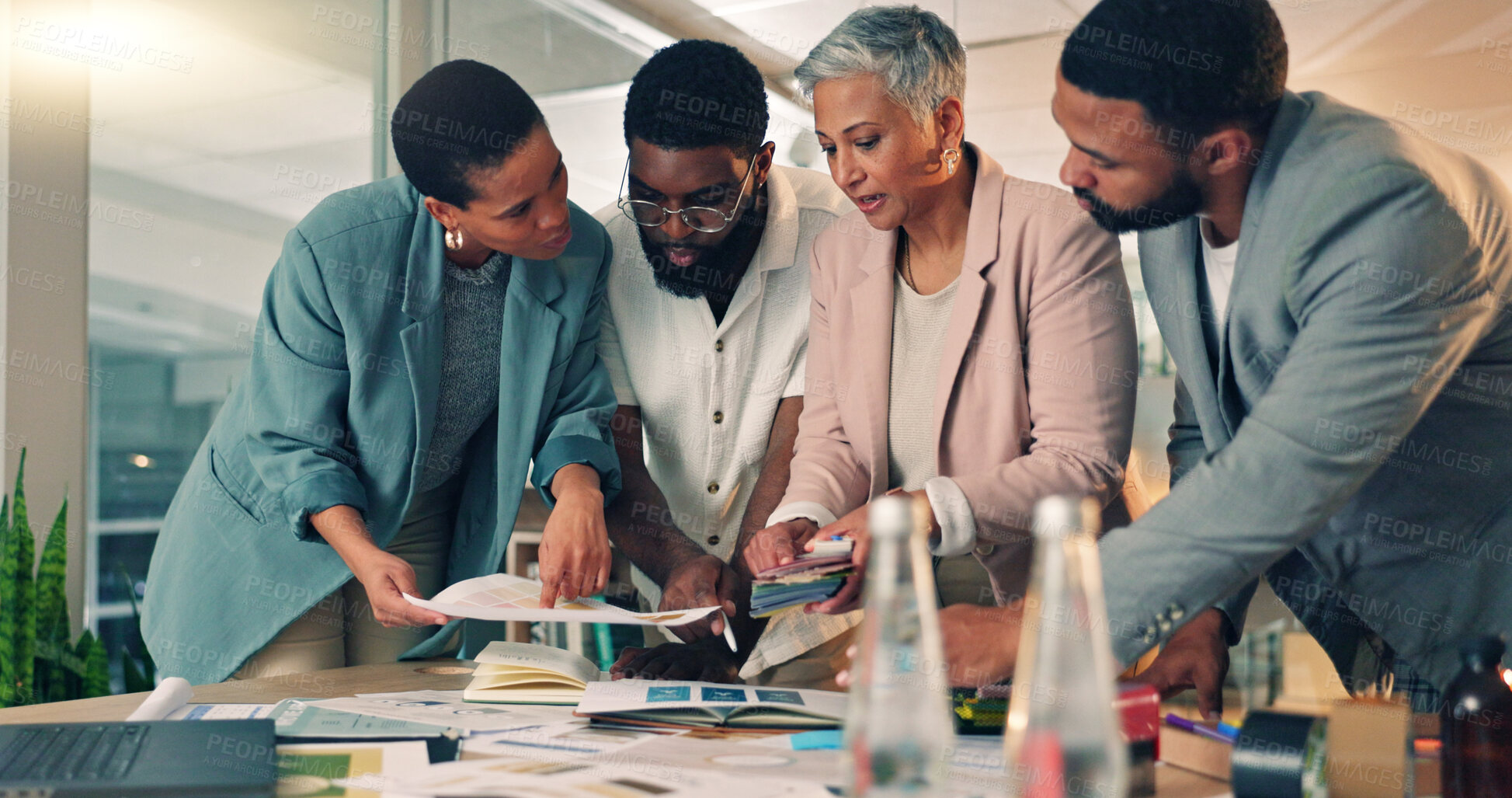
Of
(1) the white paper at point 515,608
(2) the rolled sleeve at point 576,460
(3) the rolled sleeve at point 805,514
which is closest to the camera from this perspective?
(1) the white paper at point 515,608

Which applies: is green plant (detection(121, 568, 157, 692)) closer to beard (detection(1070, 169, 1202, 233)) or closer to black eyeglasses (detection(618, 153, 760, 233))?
black eyeglasses (detection(618, 153, 760, 233))

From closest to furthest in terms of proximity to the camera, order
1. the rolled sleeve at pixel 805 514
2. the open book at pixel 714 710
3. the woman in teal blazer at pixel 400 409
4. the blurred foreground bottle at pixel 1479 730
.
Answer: the blurred foreground bottle at pixel 1479 730
the open book at pixel 714 710
the rolled sleeve at pixel 805 514
the woman in teal blazer at pixel 400 409

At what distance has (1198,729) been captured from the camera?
1.05 m

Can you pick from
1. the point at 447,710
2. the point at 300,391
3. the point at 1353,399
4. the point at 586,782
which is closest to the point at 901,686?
the point at 586,782

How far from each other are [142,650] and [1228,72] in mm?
2630

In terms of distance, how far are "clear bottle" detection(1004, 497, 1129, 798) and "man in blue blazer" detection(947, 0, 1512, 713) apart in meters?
0.52

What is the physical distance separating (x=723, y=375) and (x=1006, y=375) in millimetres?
578

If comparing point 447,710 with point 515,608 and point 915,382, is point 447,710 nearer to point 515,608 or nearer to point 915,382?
point 515,608

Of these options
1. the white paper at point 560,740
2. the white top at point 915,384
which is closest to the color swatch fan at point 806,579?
the white paper at point 560,740

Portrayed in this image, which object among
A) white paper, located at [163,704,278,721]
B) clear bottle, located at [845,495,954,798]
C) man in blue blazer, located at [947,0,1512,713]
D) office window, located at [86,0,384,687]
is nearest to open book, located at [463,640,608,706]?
white paper, located at [163,704,278,721]

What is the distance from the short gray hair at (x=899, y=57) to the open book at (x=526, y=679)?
38.4 inches

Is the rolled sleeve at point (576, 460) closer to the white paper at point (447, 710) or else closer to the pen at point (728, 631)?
the pen at point (728, 631)

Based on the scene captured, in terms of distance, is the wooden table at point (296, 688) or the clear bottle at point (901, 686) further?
the wooden table at point (296, 688)

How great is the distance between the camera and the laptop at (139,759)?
91 centimetres
